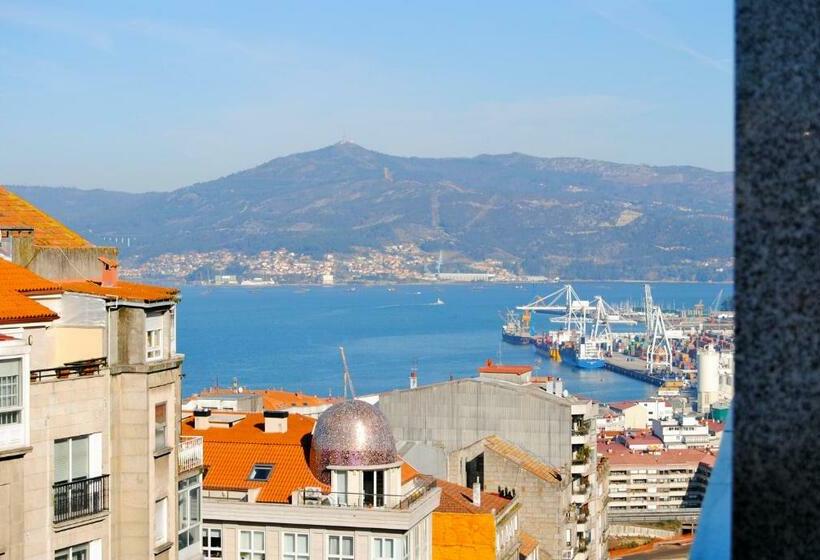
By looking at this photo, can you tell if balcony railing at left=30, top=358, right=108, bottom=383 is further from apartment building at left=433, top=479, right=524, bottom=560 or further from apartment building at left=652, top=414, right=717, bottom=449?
apartment building at left=652, top=414, right=717, bottom=449

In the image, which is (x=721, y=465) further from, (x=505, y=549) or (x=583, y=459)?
(x=583, y=459)

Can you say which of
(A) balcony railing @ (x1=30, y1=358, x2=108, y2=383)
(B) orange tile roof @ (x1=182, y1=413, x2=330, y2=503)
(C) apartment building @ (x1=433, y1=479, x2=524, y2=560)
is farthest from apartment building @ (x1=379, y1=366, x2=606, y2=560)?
(A) balcony railing @ (x1=30, y1=358, x2=108, y2=383)

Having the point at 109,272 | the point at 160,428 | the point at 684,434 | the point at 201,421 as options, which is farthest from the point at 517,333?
the point at 160,428

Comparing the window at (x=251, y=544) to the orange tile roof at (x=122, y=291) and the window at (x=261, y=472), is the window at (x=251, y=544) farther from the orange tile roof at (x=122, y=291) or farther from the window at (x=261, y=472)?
the orange tile roof at (x=122, y=291)

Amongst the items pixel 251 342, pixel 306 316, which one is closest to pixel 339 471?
pixel 251 342

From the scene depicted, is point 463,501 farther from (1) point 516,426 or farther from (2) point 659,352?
(2) point 659,352

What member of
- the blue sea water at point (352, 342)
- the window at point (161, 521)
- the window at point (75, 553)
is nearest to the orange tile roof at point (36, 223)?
the window at point (161, 521)
